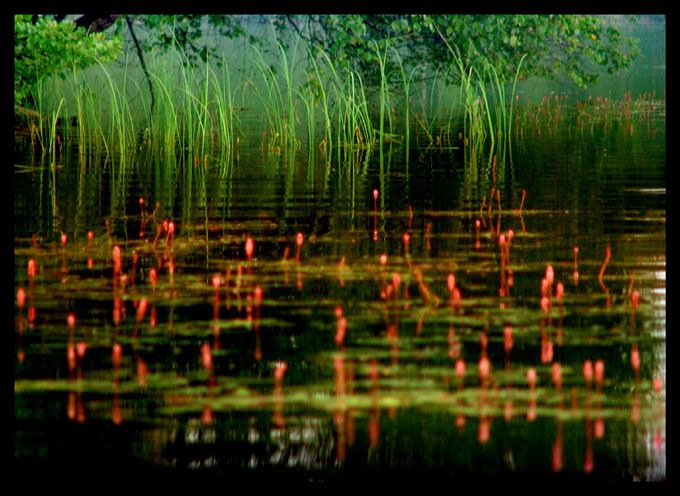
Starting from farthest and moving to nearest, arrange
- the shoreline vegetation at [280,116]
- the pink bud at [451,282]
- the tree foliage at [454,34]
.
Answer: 1. the tree foliage at [454,34]
2. the shoreline vegetation at [280,116]
3. the pink bud at [451,282]

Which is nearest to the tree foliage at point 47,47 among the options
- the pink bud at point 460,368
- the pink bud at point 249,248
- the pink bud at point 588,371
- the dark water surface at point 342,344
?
the dark water surface at point 342,344

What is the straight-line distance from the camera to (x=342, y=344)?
4.13m

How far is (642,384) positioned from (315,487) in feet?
4.40

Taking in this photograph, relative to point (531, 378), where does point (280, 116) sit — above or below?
above

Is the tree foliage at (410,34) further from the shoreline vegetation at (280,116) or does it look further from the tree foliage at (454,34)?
the shoreline vegetation at (280,116)

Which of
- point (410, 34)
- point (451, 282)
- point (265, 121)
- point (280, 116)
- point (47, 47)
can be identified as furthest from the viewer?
point (410, 34)

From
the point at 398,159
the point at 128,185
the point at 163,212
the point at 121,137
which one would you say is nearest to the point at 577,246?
the point at 163,212

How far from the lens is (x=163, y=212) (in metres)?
7.66

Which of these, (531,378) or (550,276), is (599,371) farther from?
(550,276)

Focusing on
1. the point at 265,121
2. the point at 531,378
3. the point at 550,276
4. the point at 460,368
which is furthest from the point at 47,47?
the point at 531,378

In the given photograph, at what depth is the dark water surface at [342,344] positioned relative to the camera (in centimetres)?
333

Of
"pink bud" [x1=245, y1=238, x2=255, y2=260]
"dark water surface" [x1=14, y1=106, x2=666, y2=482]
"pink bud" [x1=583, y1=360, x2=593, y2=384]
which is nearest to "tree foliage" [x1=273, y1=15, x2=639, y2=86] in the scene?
"dark water surface" [x1=14, y1=106, x2=666, y2=482]

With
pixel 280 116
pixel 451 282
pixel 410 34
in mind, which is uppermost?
pixel 410 34
